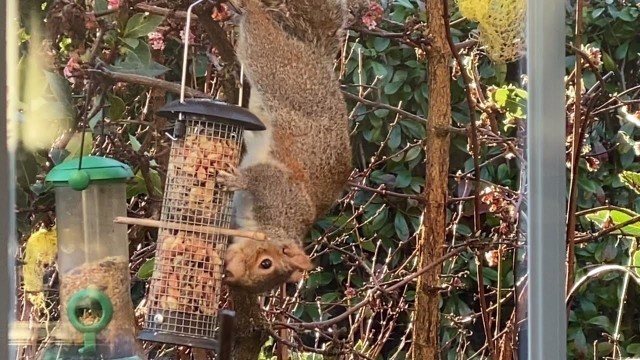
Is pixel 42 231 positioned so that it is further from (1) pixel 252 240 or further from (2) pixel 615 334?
(2) pixel 615 334

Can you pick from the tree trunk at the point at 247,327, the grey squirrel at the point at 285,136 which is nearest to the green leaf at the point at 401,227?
the grey squirrel at the point at 285,136

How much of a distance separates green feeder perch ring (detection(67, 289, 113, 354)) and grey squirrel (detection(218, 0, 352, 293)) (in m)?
0.17

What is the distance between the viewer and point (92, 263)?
1013 millimetres

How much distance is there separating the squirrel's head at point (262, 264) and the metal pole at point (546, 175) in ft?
1.11

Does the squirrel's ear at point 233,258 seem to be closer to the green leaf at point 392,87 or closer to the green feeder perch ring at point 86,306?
the green feeder perch ring at point 86,306

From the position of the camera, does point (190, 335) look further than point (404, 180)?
No

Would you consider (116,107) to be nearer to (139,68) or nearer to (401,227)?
(139,68)

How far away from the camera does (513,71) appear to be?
1.09 m

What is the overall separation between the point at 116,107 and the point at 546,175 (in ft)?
2.00

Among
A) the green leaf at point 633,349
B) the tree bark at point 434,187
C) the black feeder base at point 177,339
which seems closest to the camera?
the black feeder base at point 177,339

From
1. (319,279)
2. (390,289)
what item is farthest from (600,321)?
(319,279)

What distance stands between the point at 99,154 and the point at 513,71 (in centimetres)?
59

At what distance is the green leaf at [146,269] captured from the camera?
1.01 meters

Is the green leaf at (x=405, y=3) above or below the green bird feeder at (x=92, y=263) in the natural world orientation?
above
